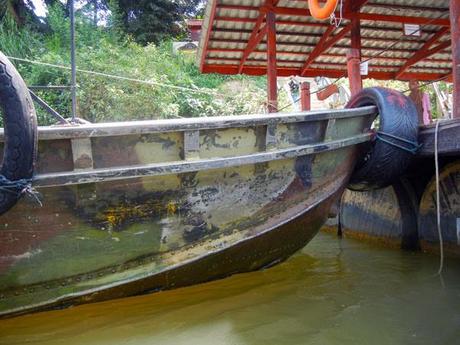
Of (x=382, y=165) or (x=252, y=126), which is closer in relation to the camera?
(x=252, y=126)

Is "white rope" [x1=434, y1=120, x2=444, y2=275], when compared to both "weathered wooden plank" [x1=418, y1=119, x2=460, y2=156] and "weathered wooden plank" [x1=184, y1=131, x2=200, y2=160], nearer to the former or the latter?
"weathered wooden plank" [x1=418, y1=119, x2=460, y2=156]

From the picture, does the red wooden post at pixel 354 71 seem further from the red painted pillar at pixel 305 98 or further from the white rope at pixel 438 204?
the white rope at pixel 438 204

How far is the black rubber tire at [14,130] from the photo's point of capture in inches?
104

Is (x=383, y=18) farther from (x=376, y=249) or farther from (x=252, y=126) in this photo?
(x=252, y=126)

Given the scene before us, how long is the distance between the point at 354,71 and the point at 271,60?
1451 mm

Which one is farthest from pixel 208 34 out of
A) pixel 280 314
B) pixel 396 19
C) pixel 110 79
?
pixel 280 314

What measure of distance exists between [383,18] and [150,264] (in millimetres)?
5981

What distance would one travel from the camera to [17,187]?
106 inches

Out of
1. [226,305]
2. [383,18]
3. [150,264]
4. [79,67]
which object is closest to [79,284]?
[150,264]

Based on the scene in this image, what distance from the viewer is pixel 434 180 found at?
4.31m

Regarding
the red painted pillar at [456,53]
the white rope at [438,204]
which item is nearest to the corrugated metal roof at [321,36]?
the red painted pillar at [456,53]

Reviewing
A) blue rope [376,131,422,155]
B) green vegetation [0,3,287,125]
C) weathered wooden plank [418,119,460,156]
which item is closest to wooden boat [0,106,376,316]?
blue rope [376,131,422,155]

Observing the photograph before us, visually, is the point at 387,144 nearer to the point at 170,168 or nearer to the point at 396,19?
the point at 170,168

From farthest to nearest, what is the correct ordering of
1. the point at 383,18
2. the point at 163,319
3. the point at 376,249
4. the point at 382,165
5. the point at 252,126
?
the point at 383,18, the point at 376,249, the point at 382,165, the point at 252,126, the point at 163,319
